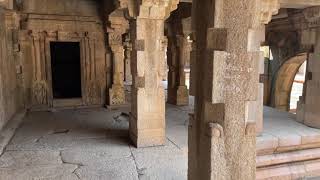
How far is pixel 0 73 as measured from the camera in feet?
15.3

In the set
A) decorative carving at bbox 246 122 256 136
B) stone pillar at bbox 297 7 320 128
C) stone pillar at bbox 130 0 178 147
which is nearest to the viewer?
decorative carving at bbox 246 122 256 136

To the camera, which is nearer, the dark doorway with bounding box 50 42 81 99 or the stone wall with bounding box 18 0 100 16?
the stone wall with bounding box 18 0 100 16

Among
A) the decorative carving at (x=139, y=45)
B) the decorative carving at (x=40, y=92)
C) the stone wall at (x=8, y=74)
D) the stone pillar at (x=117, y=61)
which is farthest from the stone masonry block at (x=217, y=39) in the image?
the decorative carving at (x=40, y=92)

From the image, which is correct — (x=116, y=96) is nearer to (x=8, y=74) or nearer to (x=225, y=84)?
(x=8, y=74)

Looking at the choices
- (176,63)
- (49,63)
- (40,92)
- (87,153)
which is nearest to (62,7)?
(49,63)

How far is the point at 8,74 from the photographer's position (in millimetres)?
5434

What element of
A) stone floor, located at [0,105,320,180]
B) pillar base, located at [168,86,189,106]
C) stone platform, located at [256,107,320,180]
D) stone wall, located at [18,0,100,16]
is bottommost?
stone platform, located at [256,107,320,180]

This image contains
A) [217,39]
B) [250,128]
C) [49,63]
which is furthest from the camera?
[49,63]

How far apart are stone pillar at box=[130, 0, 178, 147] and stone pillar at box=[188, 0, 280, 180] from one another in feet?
6.15

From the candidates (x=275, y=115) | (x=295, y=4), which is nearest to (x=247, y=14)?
(x=295, y=4)

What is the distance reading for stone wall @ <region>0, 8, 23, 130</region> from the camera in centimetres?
487

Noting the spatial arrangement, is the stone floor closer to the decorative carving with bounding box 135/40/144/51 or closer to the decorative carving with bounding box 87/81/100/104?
the decorative carving with bounding box 135/40/144/51

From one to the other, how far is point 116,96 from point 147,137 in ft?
11.1

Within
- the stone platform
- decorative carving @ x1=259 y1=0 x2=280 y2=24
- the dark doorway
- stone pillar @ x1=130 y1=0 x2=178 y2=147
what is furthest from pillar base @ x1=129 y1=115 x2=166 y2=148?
the dark doorway
